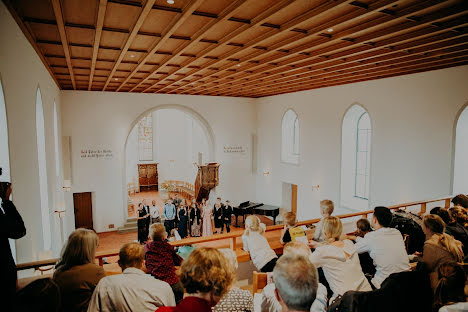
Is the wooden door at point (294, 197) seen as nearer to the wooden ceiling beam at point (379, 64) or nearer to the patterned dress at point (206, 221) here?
the patterned dress at point (206, 221)

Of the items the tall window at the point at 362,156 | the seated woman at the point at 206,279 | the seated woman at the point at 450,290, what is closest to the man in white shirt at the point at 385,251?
the seated woman at the point at 450,290

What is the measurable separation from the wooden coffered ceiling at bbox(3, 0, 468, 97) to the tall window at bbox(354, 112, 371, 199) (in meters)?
2.25

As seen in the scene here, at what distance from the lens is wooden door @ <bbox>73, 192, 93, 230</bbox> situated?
1212 centimetres

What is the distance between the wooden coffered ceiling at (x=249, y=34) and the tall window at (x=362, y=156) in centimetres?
225

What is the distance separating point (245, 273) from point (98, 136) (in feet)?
32.4

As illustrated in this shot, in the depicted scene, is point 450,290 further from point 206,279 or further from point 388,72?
point 388,72

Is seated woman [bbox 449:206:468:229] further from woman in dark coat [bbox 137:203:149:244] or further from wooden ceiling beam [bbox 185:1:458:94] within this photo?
woman in dark coat [bbox 137:203:149:244]

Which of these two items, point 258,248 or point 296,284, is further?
Result: point 258,248

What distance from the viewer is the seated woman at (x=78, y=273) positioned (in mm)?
2242

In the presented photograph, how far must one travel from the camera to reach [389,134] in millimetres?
9016

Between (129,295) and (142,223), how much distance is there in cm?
933

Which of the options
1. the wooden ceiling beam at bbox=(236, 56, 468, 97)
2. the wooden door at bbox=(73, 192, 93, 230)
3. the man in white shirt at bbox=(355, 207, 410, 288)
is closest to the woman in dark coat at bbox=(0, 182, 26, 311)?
the man in white shirt at bbox=(355, 207, 410, 288)

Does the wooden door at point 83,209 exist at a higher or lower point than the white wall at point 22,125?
lower

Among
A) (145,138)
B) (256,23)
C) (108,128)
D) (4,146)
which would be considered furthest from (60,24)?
(145,138)
